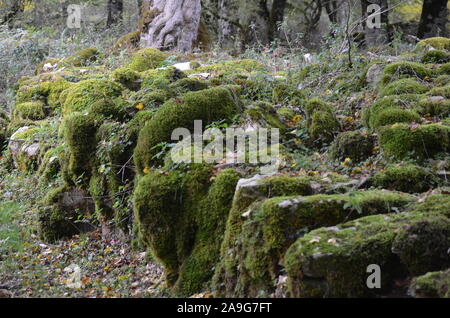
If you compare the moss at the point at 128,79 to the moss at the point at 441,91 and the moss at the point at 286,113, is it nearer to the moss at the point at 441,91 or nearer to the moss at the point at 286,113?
the moss at the point at 286,113

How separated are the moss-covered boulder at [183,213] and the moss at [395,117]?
7.08 feet

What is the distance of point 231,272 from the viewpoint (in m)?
4.42

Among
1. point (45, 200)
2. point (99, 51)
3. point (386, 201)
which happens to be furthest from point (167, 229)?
point (99, 51)

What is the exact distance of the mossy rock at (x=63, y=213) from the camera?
751 centimetres

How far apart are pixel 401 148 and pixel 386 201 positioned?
144cm

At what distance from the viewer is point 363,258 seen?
11.6ft

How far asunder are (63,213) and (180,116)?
269cm

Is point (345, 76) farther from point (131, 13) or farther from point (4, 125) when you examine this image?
point (131, 13)

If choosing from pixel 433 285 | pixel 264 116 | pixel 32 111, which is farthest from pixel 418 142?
pixel 32 111

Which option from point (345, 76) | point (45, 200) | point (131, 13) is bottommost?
point (45, 200)

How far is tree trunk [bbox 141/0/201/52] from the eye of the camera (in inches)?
529

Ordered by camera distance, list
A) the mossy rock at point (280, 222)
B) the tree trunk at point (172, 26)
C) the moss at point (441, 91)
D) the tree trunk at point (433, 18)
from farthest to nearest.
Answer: the tree trunk at point (433, 18) → the tree trunk at point (172, 26) → the moss at point (441, 91) → the mossy rock at point (280, 222)

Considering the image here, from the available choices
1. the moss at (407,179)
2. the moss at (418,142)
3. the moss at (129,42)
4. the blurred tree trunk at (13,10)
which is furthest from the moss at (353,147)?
the blurred tree trunk at (13,10)

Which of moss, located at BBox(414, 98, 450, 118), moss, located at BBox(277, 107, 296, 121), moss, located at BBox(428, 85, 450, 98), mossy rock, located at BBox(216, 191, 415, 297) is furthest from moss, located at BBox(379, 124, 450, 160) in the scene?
moss, located at BBox(277, 107, 296, 121)
